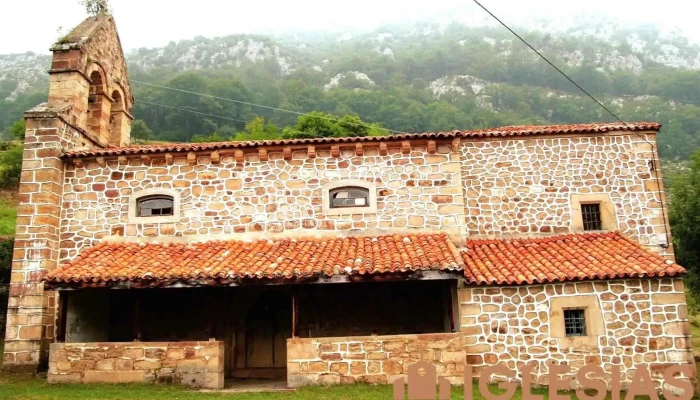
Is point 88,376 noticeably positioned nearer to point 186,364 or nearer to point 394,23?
point 186,364

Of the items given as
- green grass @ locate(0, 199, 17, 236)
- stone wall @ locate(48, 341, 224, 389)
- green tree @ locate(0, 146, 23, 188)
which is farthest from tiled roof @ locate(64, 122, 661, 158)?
green tree @ locate(0, 146, 23, 188)

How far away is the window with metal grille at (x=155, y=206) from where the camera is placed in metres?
12.6

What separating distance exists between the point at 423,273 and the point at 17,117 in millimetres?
66474

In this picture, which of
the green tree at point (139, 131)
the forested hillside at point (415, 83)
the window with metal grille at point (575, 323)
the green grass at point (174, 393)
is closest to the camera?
the green grass at point (174, 393)

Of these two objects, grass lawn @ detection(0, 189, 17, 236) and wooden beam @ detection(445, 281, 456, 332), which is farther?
grass lawn @ detection(0, 189, 17, 236)

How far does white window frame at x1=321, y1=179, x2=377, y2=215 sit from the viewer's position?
484 inches

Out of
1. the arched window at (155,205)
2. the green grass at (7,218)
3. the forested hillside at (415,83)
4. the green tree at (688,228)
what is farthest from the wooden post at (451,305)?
the forested hillside at (415,83)

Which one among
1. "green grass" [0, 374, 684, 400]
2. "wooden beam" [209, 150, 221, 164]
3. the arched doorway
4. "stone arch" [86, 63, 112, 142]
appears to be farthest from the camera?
"stone arch" [86, 63, 112, 142]

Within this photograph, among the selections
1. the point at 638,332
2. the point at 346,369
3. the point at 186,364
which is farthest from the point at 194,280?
the point at 638,332

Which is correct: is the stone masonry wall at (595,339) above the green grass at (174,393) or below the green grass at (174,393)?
above

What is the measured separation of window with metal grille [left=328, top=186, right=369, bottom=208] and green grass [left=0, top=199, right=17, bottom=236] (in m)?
16.8

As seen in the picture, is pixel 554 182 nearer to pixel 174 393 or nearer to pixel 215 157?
pixel 215 157

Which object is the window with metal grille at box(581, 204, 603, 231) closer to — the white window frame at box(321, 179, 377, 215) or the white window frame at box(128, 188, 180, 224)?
the white window frame at box(321, 179, 377, 215)

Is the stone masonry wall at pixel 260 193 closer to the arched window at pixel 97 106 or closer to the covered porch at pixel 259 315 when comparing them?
the covered porch at pixel 259 315
